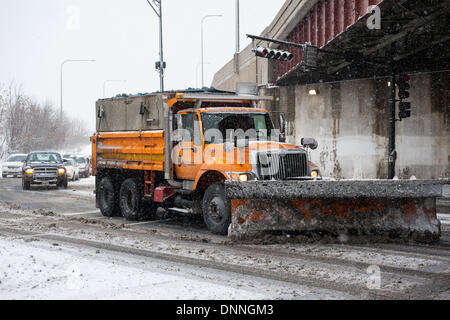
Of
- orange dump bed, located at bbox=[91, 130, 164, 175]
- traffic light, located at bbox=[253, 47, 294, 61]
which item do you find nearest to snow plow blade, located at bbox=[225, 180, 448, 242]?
orange dump bed, located at bbox=[91, 130, 164, 175]

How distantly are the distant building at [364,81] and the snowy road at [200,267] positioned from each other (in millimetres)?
8190

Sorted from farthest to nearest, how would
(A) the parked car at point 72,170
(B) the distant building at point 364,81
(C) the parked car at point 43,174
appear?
(A) the parked car at point 72,170, (C) the parked car at point 43,174, (B) the distant building at point 364,81

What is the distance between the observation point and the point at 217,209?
1120 centimetres

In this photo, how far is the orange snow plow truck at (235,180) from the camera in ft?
32.8

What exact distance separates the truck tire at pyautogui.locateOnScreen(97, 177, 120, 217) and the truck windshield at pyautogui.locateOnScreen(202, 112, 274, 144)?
4.43m

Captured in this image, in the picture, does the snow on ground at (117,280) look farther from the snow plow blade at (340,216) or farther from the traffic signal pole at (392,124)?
the traffic signal pole at (392,124)

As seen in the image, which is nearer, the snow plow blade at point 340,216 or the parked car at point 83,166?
the snow plow blade at point 340,216

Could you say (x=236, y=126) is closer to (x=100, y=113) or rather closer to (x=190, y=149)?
(x=190, y=149)

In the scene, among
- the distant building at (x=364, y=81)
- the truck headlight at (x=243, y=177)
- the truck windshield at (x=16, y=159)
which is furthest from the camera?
the truck windshield at (x=16, y=159)

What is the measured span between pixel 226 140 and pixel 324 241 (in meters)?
2.92

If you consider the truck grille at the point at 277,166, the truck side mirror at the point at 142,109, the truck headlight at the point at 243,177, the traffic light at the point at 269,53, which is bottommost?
the truck headlight at the point at 243,177

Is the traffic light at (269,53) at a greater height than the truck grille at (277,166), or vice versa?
the traffic light at (269,53)

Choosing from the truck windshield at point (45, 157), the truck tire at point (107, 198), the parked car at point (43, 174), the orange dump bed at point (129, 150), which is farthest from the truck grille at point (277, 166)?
the truck windshield at point (45, 157)
